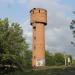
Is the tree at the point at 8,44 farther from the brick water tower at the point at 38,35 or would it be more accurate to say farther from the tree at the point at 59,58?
the tree at the point at 59,58

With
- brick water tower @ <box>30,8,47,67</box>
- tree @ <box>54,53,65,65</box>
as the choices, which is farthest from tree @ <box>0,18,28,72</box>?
tree @ <box>54,53,65,65</box>

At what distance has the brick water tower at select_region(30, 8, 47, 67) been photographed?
7512 cm

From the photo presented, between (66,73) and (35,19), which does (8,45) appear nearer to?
(66,73)

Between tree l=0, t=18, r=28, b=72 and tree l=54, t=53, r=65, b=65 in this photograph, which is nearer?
tree l=0, t=18, r=28, b=72

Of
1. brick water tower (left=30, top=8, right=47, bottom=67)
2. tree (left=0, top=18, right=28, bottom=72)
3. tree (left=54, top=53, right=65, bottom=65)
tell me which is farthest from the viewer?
tree (left=54, top=53, right=65, bottom=65)

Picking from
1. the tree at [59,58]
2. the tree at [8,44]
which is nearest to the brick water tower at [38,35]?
the tree at [8,44]

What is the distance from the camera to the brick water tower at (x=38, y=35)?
246 feet

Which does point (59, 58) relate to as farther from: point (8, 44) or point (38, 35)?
point (8, 44)

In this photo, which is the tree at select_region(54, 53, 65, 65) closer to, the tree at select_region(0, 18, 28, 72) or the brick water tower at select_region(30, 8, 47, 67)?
the brick water tower at select_region(30, 8, 47, 67)

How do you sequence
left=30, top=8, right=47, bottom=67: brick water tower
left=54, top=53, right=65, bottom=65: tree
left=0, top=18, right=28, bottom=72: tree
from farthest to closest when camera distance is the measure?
left=54, top=53, right=65, bottom=65: tree, left=30, top=8, right=47, bottom=67: brick water tower, left=0, top=18, right=28, bottom=72: tree

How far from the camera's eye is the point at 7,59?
35.8 m

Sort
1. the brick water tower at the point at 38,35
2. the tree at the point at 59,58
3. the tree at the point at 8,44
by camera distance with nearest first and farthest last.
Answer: the tree at the point at 8,44, the brick water tower at the point at 38,35, the tree at the point at 59,58

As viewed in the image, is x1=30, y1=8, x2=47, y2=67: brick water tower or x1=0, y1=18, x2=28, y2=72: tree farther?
x1=30, y1=8, x2=47, y2=67: brick water tower

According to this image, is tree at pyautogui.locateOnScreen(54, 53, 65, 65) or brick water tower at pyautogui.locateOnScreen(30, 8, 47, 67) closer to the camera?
brick water tower at pyautogui.locateOnScreen(30, 8, 47, 67)
